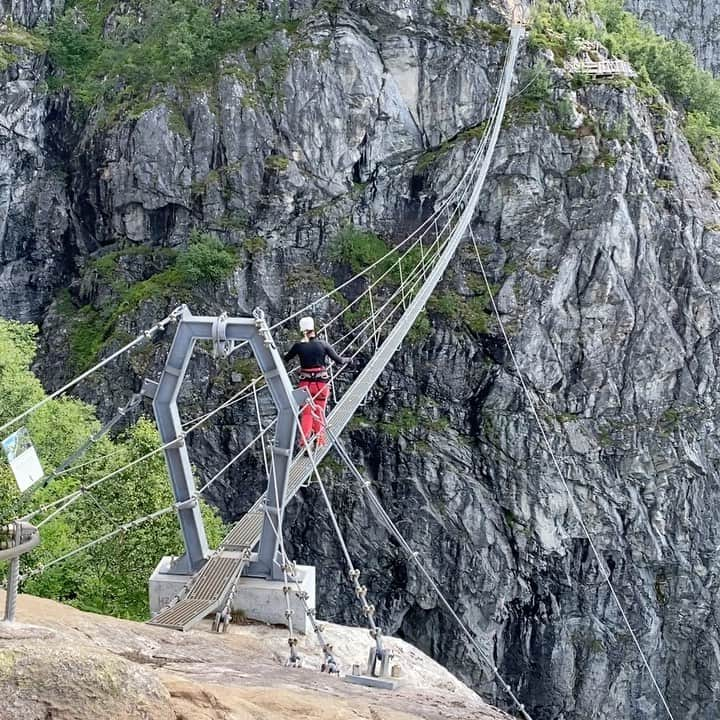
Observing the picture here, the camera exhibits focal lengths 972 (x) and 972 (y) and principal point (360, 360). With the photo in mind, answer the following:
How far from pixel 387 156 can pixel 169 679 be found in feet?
65.4

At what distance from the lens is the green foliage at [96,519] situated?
34.3 ft

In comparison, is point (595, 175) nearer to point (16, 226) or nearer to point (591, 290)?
point (591, 290)

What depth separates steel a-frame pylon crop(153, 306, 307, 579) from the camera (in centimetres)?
584

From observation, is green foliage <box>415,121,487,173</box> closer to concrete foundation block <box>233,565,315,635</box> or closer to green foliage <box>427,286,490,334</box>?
green foliage <box>427,286,490,334</box>

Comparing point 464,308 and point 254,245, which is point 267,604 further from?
point 254,245

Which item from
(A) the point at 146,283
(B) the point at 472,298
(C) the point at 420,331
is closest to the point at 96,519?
(A) the point at 146,283

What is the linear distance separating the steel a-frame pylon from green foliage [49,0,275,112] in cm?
1748

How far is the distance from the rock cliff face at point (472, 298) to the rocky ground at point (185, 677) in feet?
45.2

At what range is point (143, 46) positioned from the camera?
23641mm

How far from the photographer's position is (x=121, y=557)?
1086cm

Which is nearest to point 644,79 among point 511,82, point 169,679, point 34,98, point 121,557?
point 511,82

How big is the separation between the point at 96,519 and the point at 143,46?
15.7 m

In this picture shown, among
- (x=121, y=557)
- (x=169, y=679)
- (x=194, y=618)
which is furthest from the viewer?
(x=121, y=557)

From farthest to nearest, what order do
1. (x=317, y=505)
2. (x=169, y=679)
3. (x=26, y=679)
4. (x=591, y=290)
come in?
(x=591, y=290), (x=317, y=505), (x=169, y=679), (x=26, y=679)
